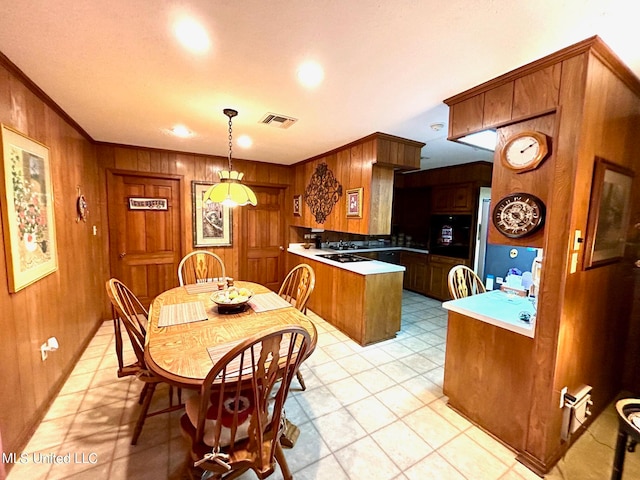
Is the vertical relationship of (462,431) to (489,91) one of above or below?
below

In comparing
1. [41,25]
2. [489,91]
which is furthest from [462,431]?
[41,25]

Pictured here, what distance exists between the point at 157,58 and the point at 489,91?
2071 millimetres

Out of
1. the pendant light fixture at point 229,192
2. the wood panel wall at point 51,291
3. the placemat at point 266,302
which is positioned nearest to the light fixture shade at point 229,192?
the pendant light fixture at point 229,192

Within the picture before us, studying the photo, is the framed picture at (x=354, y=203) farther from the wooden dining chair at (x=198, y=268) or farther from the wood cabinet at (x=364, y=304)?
the wooden dining chair at (x=198, y=268)

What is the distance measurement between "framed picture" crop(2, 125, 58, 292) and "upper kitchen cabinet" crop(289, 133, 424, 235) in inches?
111

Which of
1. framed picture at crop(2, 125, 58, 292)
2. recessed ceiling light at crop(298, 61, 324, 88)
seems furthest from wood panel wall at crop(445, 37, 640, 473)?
framed picture at crop(2, 125, 58, 292)

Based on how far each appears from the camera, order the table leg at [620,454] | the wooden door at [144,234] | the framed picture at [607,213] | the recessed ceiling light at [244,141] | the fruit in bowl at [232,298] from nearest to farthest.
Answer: the table leg at [620,454]
the framed picture at [607,213]
the fruit in bowl at [232,298]
the recessed ceiling light at [244,141]
the wooden door at [144,234]

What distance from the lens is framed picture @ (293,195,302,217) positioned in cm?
459

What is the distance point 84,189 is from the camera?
299 centimetres

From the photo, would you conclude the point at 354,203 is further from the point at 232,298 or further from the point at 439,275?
the point at 439,275

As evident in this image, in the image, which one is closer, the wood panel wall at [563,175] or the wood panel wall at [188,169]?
the wood panel wall at [563,175]

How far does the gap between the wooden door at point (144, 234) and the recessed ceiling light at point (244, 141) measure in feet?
4.09

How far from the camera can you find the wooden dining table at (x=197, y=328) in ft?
4.25

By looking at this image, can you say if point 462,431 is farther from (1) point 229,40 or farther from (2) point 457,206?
(2) point 457,206
